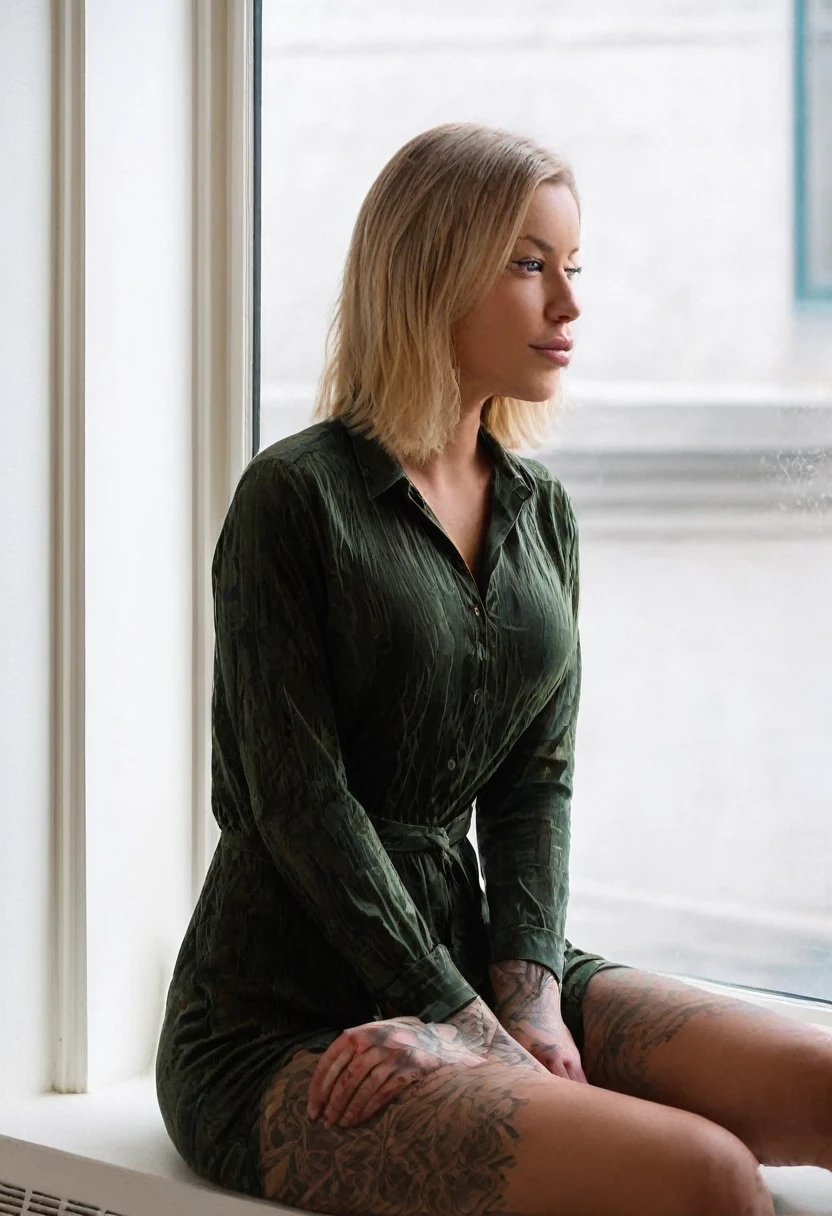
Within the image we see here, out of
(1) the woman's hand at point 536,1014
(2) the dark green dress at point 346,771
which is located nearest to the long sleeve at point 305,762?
(2) the dark green dress at point 346,771

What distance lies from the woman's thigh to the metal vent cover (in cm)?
31

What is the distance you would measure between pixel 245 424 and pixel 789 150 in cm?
79

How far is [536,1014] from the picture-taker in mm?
1567

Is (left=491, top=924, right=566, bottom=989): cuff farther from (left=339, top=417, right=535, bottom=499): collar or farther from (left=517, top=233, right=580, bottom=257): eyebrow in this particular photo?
(left=517, top=233, right=580, bottom=257): eyebrow

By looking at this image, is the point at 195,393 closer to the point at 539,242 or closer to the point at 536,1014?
the point at 539,242

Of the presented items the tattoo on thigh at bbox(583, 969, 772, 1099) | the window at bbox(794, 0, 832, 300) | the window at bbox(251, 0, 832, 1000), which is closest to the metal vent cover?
the tattoo on thigh at bbox(583, 969, 772, 1099)

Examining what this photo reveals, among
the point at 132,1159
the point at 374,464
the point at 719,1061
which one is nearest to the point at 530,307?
the point at 374,464

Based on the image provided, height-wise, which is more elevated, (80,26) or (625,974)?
(80,26)

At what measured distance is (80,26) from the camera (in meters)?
1.83

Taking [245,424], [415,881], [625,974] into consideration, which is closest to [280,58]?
[245,424]

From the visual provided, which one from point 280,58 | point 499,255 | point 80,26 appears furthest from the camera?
point 280,58

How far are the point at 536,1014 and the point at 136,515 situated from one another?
820 millimetres

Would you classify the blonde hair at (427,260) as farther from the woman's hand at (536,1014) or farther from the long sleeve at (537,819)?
the woman's hand at (536,1014)

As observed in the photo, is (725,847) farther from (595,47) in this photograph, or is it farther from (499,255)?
(595,47)
